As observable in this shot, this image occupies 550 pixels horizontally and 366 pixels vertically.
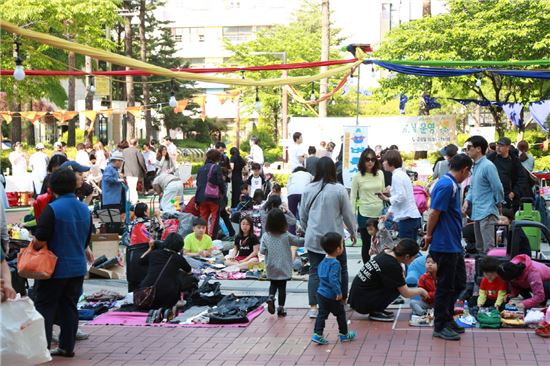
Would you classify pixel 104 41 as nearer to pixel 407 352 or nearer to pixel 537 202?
pixel 537 202

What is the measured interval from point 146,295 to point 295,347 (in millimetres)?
2270

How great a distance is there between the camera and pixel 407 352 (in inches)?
317

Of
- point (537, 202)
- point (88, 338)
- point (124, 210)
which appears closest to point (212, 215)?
point (124, 210)

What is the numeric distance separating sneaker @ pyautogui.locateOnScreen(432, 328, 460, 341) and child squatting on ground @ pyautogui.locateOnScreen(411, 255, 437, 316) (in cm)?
77

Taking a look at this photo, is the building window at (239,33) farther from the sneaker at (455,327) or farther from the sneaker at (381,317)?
the sneaker at (455,327)

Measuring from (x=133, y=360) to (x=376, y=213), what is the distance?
4937 millimetres

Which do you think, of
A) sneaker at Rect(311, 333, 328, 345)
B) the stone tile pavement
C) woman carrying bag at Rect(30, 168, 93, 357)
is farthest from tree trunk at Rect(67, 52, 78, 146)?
sneaker at Rect(311, 333, 328, 345)

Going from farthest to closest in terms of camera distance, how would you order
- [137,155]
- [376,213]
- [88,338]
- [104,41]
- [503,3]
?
[104,41]
[503,3]
[137,155]
[376,213]
[88,338]

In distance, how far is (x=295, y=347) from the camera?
836 centimetres

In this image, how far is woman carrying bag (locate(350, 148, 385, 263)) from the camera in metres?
12.0

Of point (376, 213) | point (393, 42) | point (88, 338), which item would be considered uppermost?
point (393, 42)

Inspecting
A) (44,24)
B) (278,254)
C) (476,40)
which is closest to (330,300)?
(278,254)

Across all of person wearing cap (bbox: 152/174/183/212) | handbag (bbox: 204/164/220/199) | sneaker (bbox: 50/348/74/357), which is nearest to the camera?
sneaker (bbox: 50/348/74/357)

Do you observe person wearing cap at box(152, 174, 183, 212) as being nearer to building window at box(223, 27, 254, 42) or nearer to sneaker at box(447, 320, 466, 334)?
sneaker at box(447, 320, 466, 334)
